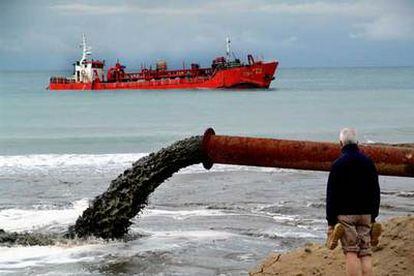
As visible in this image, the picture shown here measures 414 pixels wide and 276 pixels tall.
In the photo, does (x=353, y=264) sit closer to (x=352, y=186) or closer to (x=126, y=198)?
(x=352, y=186)

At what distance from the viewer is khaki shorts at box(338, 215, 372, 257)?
6.66m

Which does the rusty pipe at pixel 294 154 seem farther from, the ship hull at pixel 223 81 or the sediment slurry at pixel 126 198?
the ship hull at pixel 223 81

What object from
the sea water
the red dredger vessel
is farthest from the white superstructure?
the sea water

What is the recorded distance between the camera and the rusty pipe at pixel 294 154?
856 centimetres

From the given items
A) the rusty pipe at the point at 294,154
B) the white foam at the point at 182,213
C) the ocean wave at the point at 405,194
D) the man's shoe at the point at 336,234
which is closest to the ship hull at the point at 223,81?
the ocean wave at the point at 405,194

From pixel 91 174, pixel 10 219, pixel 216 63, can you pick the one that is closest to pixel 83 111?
pixel 216 63

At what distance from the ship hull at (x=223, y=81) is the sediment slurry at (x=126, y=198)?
8118 centimetres

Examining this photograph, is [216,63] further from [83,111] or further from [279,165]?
[279,165]

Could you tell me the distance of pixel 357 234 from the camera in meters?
6.72

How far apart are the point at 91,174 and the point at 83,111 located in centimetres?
4849

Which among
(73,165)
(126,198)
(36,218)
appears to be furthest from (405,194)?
(73,165)

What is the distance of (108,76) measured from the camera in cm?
10206

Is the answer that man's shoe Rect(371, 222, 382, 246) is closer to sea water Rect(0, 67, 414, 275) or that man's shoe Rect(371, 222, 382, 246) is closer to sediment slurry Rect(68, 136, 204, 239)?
sea water Rect(0, 67, 414, 275)

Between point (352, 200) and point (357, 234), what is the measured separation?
0.32 metres
